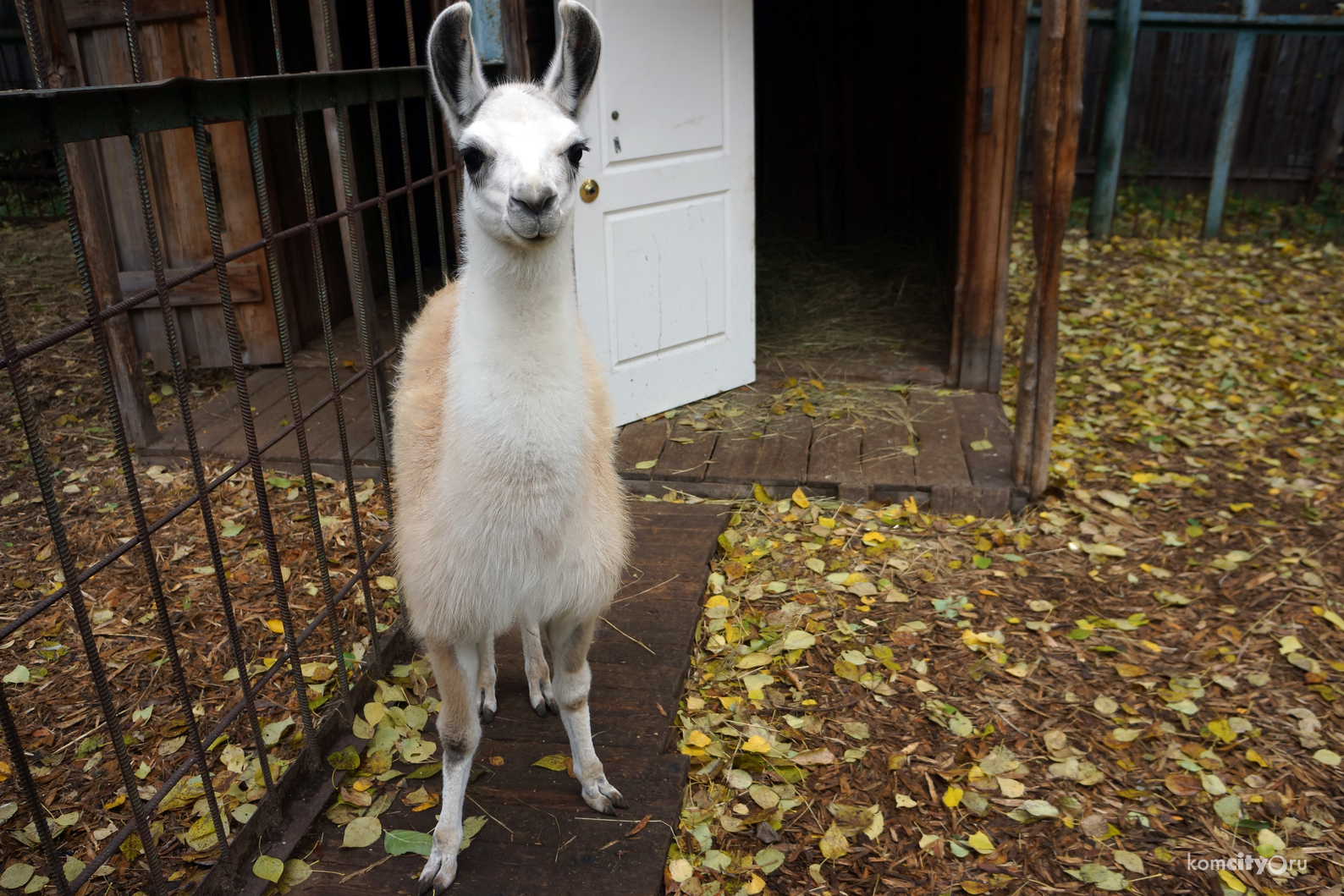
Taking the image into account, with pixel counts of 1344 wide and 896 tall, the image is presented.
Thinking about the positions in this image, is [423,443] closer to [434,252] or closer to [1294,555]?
[1294,555]

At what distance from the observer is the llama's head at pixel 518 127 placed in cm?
205

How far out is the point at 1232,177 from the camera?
983cm

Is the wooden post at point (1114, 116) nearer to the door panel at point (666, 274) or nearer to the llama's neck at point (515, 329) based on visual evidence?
the door panel at point (666, 274)

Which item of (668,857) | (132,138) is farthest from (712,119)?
(668,857)

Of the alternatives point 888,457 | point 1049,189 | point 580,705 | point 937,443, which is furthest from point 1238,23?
point 580,705

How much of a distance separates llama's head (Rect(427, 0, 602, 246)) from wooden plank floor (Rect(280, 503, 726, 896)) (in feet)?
5.56

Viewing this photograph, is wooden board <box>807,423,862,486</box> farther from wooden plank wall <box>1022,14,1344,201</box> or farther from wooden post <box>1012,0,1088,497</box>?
wooden plank wall <box>1022,14,1344,201</box>

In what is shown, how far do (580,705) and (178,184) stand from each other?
15.1ft

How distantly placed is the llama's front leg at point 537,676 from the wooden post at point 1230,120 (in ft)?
28.7

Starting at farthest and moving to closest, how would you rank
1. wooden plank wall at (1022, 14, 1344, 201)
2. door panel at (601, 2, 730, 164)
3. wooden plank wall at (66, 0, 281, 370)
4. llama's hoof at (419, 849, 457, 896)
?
1. wooden plank wall at (1022, 14, 1344, 201)
2. wooden plank wall at (66, 0, 281, 370)
3. door panel at (601, 2, 730, 164)
4. llama's hoof at (419, 849, 457, 896)

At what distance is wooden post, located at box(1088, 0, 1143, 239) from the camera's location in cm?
873

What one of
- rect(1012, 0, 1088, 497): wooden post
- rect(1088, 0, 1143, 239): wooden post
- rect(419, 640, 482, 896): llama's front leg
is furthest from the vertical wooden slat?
rect(419, 640, 482, 896): llama's front leg

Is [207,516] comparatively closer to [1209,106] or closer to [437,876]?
[437,876]

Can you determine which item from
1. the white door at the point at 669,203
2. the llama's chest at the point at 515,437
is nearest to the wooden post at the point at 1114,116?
the white door at the point at 669,203
